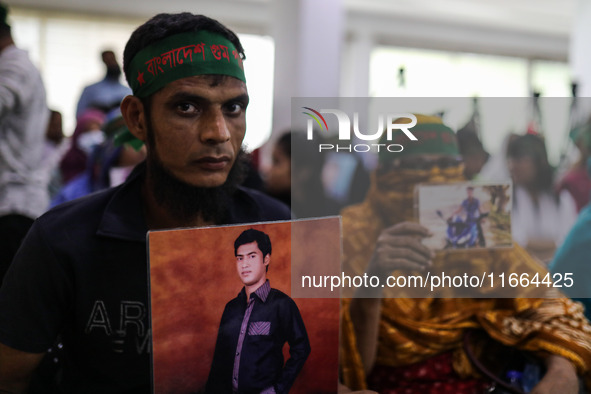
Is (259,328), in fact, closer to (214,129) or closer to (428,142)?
(214,129)

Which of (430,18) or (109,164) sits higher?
(430,18)

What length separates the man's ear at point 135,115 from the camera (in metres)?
1.24

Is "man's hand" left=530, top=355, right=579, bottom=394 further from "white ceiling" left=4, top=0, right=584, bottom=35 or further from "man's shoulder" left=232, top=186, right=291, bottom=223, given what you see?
"white ceiling" left=4, top=0, right=584, bottom=35

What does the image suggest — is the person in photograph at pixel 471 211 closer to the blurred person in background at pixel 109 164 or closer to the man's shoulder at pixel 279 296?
the man's shoulder at pixel 279 296

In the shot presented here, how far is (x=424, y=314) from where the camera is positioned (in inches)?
57.3

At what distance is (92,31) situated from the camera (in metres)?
8.40

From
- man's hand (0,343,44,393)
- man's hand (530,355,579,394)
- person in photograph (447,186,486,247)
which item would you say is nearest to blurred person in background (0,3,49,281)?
man's hand (0,343,44,393)

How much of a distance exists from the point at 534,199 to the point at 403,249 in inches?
12.7

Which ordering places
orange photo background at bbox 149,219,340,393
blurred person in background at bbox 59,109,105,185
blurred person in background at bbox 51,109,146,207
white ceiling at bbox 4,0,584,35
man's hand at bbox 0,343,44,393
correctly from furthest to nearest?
white ceiling at bbox 4,0,584,35 < blurred person in background at bbox 59,109,105,185 < blurred person in background at bbox 51,109,146,207 < man's hand at bbox 0,343,44,393 < orange photo background at bbox 149,219,340,393

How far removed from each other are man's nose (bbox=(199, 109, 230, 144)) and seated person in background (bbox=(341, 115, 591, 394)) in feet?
1.04

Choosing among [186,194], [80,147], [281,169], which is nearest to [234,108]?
[186,194]

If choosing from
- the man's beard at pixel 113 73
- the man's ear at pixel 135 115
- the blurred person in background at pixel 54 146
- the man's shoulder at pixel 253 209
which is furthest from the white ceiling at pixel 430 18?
the man's ear at pixel 135 115

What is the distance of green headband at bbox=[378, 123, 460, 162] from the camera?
1224 millimetres

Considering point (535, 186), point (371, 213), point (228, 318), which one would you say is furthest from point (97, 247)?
point (535, 186)
